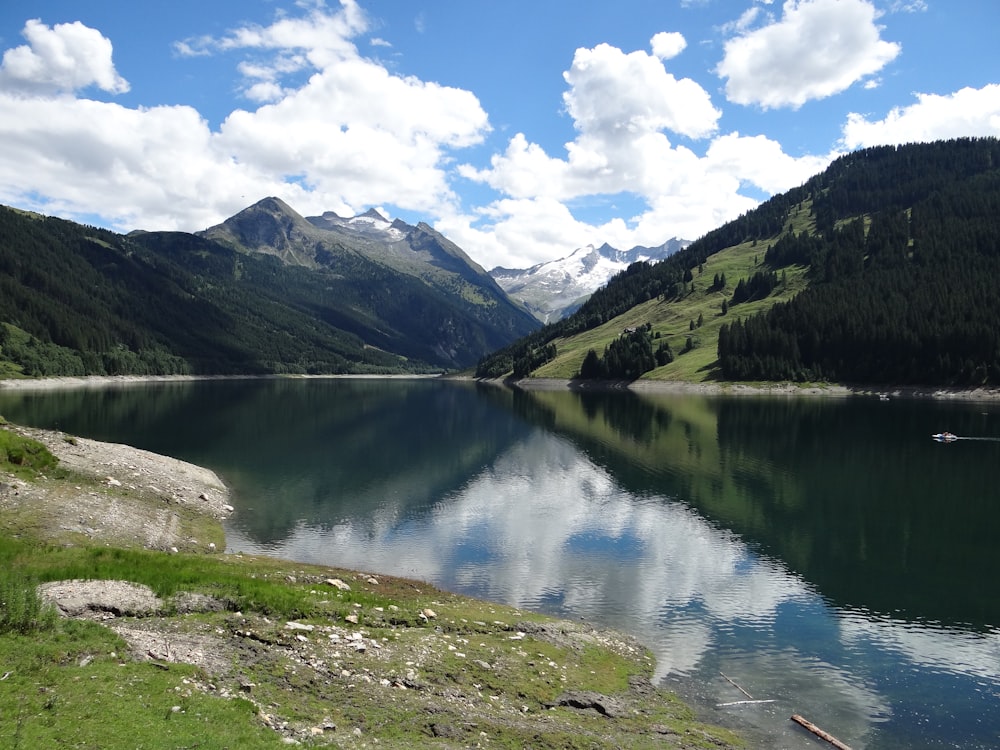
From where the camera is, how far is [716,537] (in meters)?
48.5

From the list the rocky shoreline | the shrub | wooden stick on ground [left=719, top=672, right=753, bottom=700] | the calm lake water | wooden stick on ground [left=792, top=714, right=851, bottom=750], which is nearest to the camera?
the shrub

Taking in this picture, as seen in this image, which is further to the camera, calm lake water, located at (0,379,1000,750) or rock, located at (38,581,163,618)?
calm lake water, located at (0,379,1000,750)

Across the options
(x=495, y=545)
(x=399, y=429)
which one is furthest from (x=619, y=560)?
(x=399, y=429)

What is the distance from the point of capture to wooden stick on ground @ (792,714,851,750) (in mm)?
20473

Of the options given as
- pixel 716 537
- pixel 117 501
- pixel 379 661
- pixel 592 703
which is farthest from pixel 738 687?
pixel 117 501

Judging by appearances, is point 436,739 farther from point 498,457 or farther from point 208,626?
point 498,457

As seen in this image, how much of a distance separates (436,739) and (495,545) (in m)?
29.4

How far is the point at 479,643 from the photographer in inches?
1013

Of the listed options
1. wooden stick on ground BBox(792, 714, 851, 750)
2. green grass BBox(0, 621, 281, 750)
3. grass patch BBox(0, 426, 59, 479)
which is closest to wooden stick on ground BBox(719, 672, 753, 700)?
wooden stick on ground BBox(792, 714, 851, 750)

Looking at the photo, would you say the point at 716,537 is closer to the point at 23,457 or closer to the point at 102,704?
the point at 102,704

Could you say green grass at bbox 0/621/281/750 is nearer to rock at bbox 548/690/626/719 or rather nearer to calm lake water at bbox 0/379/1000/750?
rock at bbox 548/690/626/719

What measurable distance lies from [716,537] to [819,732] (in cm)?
2799

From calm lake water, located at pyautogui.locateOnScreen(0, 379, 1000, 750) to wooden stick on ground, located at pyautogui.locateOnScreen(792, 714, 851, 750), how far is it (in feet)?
1.14

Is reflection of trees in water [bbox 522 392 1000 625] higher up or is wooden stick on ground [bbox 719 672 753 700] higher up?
reflection of trees in water [bbox 522 392 1000 625]
